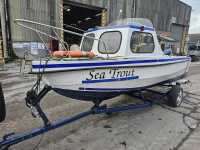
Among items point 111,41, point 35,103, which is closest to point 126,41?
point 111,41

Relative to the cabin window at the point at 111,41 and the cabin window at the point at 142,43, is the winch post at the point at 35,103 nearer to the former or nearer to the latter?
the cabin window at the point at 111,41

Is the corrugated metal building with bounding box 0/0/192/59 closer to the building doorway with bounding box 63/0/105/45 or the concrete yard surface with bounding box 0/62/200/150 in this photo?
the building doorway with bounding box 63/0/105/45

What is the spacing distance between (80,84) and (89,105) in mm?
2033

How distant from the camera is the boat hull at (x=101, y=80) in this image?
2.91 m

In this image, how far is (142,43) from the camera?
448 centimetres

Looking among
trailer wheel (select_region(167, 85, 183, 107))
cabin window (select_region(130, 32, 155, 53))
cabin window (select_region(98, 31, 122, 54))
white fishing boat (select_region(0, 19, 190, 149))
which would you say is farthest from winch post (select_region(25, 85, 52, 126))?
trailer wheel (select_region(167, 85, 183, 107))

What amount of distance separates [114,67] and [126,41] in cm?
98

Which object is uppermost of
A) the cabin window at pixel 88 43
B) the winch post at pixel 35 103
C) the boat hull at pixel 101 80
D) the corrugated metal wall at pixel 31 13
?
the corrugated metal wall at pixel 31 13

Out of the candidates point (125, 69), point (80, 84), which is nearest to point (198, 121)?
point (125, 69)

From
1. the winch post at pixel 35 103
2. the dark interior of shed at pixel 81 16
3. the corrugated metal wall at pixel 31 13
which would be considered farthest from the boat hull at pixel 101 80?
the dark interior of shed at pixel 81 16

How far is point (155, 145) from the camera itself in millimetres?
3197

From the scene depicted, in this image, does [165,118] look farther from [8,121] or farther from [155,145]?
[8,121]

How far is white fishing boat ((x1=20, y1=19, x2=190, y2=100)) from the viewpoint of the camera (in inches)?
112

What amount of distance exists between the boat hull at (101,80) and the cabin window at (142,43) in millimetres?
472
